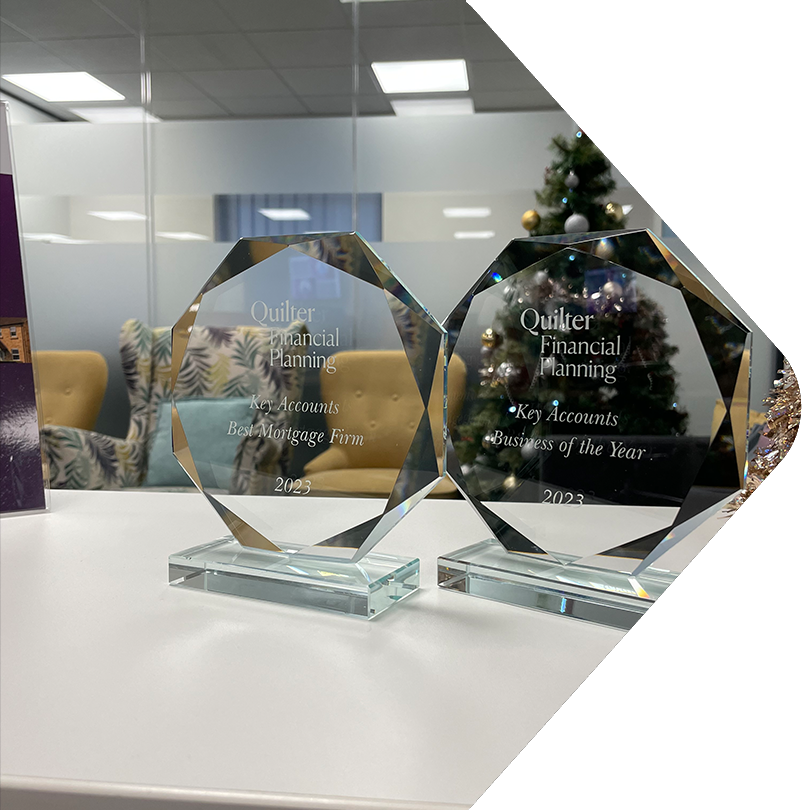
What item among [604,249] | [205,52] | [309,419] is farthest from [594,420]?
[205,52]

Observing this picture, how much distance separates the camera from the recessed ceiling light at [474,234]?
3.36m

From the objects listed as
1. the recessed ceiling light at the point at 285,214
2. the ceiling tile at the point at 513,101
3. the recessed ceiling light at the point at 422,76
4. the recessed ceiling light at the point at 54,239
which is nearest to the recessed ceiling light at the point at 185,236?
the recessed ceiling light at the point at 285,214

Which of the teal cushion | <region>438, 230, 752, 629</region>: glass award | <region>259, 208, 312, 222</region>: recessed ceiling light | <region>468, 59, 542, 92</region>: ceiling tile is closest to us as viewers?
<region>438, 230, 752, 629</region>: glass award

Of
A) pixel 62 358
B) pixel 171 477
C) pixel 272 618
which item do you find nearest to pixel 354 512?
pixel 272 618

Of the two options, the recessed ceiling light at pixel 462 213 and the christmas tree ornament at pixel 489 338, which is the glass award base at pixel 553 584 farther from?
the recessed ceiling light at pixel 462 213

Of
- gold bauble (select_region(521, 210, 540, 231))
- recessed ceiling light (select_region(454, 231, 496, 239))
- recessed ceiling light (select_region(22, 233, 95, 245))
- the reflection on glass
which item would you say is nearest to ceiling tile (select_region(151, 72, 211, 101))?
recessed ceiling light (select_region(22, 233, 95, 245))

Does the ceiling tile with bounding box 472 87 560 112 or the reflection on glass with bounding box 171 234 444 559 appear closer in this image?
the reflection on glass with bounding box 171 234 444 559

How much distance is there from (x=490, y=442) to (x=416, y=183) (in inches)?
117

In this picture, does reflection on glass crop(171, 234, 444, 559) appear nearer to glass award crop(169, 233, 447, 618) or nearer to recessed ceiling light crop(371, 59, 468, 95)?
glass award crop(169, 233, 447, 618)

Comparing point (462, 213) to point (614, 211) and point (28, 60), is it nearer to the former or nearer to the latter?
point (614, 211)

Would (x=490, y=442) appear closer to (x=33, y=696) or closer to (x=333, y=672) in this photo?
(x=333, y=672)

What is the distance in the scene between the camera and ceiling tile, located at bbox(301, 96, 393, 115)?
340 centimetres

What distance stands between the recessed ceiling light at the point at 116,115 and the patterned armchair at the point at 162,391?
40.0 inches

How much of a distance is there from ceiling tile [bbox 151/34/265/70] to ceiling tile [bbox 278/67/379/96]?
17 centimetres
